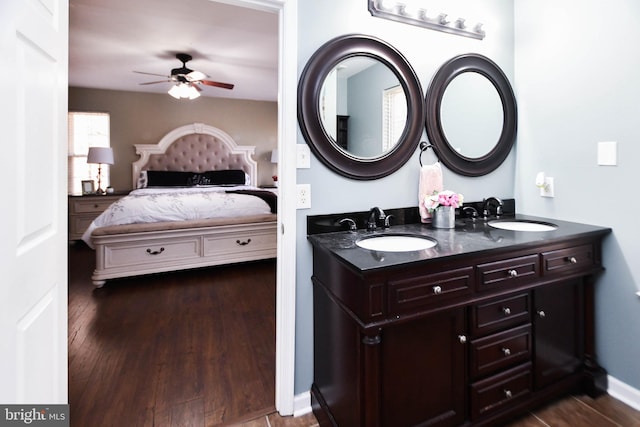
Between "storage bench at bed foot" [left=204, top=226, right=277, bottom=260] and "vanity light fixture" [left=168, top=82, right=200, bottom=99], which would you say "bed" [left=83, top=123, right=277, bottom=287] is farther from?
"vanity light fixture" [left=168, top=82, right=200, bottom=99]

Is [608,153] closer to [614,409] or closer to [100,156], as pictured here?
[614,409]

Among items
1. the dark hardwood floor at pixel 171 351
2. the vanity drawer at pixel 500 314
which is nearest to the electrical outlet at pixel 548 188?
the vanity drawer at pixel 500 314

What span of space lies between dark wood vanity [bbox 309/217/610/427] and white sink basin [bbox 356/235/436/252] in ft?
0.20

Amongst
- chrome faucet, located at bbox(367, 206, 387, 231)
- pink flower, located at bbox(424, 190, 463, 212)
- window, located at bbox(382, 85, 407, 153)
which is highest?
window, located at bbox(382, 85, 407, 153)

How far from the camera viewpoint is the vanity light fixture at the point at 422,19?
1748mm

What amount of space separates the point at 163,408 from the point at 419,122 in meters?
2.05

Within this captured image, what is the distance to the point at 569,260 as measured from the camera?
1.63m

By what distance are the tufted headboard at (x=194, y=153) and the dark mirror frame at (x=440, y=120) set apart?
4.80 m

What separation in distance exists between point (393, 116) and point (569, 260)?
1.16 m

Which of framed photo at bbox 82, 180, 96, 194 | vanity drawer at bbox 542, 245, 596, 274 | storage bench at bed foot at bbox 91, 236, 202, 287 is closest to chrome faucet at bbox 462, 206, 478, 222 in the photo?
vanity drawer at bbox 542, 245, 596, 274

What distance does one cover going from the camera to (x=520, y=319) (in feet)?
4.98

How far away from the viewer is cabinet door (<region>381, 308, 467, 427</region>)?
1.25 m

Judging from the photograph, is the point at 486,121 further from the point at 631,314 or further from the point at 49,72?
the point at 49,72

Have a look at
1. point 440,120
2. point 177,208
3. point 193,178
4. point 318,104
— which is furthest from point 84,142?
point 440,120
